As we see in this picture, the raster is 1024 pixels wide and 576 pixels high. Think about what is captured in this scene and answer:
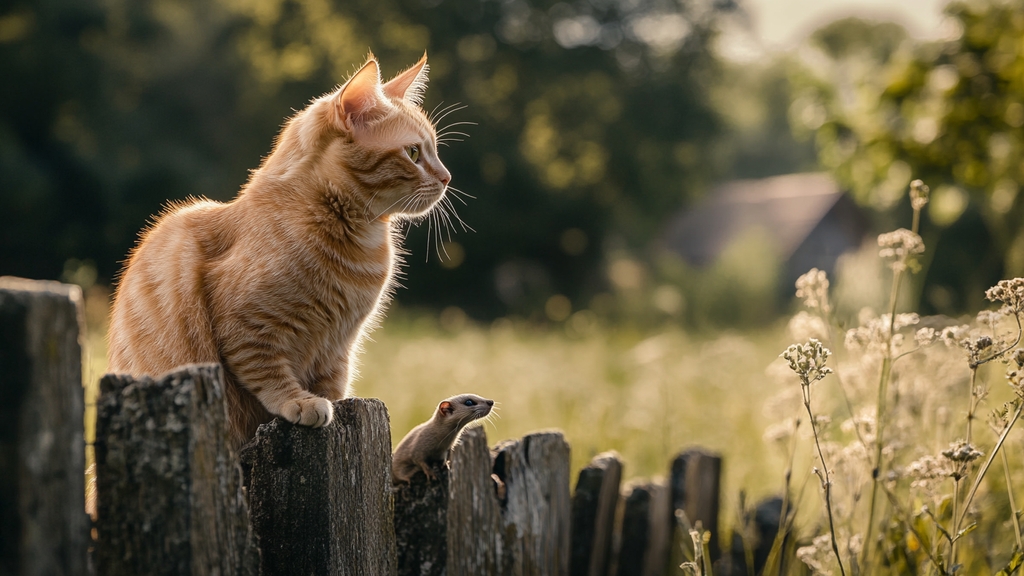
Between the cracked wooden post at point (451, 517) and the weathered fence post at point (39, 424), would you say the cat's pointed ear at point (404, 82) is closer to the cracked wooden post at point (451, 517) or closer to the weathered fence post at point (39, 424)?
the cracked wooden post at point (451, 517)

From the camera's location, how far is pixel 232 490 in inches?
44.4

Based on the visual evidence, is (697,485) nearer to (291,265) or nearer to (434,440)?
→ (434,440)

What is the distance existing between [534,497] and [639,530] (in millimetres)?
554

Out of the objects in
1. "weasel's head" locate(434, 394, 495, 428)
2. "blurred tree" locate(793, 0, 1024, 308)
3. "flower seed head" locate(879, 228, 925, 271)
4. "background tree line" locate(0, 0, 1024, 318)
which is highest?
"background tree line" locate(0, 0, 1024, 318)

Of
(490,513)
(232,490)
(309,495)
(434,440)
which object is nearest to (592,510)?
(490,513)

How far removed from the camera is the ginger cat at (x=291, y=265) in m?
1.58

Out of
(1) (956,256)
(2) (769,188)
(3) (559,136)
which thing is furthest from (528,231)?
(2) (769,188)

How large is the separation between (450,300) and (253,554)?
16.7 meters

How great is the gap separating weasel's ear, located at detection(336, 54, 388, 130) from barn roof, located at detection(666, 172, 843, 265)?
2057 centimetres

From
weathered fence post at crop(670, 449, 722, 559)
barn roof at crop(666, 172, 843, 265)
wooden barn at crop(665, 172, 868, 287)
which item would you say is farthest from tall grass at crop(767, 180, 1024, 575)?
barn roof at crop(666, 172, 843, 265)

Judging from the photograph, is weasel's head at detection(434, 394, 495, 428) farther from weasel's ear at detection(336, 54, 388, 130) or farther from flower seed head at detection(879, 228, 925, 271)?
flower seed head at detection(879, 228, 925, 271)

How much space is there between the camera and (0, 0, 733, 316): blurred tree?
43.4 ft

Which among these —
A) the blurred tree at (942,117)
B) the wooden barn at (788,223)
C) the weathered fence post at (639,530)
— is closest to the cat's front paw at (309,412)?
the weathered fence post at (639,530)

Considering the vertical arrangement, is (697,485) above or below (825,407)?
below
